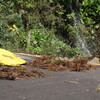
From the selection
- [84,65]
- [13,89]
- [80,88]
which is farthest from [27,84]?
[84,65]

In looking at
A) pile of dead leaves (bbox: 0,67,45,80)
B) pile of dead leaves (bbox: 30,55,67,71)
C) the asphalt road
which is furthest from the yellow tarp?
the asphalt road

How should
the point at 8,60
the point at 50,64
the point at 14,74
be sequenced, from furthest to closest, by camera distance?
the point at 50,64
the point at 8,60
the point at 14,74

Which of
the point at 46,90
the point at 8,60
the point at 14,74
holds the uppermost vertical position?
the point at 8,60

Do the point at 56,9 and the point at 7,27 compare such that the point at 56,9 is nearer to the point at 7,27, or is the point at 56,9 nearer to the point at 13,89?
the point at 7,27

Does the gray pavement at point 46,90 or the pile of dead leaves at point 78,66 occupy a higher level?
the pile of dead leaves at point 78,66

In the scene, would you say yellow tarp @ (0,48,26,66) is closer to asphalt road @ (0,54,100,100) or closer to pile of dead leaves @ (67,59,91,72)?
pile of dead leaves @ (67,59,91,72)

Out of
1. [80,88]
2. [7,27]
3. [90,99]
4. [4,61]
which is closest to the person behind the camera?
[90,99]

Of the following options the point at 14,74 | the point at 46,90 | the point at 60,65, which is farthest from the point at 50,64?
the point at 46,90

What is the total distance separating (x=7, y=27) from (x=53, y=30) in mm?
2501

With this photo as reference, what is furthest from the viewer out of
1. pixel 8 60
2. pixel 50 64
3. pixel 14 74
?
pixel 50 64

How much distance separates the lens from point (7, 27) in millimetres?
12977

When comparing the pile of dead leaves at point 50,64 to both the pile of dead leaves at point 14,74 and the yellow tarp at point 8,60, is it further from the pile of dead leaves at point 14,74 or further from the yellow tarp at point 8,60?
the pile of dead leaves at point 14,74

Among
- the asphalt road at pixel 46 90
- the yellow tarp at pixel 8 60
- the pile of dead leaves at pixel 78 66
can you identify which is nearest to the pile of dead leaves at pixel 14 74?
the asphalt road at pixel 46 90

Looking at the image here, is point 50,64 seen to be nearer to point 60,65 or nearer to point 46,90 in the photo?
point 60,65
